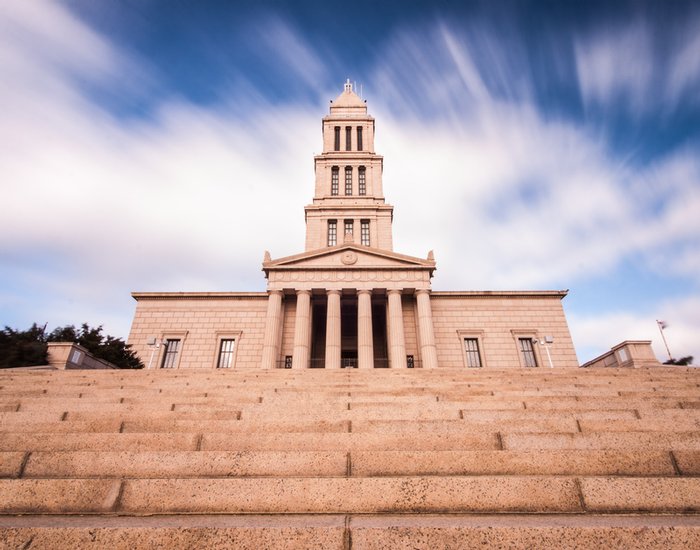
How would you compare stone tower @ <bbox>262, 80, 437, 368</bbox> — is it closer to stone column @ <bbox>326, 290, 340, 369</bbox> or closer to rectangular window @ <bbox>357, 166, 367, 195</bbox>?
stone column @ <bbox>326, 290, 340, 369</bbox>

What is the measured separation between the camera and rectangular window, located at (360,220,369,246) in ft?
106

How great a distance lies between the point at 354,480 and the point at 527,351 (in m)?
25.6

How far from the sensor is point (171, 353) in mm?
24984

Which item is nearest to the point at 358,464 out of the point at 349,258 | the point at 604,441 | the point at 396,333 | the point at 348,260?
the point at 604,441

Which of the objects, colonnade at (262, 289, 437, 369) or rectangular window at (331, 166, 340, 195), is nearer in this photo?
colonnade at (262, 289, 437, 369)

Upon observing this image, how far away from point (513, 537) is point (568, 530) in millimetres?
412

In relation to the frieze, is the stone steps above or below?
below

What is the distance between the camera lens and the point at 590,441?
4.29 metres

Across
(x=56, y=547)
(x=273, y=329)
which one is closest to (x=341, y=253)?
(x=273, y=329)

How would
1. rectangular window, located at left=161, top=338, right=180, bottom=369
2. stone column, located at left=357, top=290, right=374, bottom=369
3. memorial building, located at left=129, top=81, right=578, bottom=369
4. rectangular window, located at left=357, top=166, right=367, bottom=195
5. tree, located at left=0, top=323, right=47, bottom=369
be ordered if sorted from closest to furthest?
tree, located at left=0, top=323, right=47, bottom=369 < stone column, located at left=357, top=290, right=374, bottom=369 < memorial building, located at left=129, top=81, right=578, bottom=369 < rectangular window, located at left=161, top=338, right=180, bottom=369 < rectangular window, located at left=357, top=166, right=367, bottom=195

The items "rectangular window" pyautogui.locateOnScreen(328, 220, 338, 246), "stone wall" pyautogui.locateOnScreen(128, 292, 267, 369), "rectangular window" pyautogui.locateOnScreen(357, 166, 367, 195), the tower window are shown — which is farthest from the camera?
"rectangular window" pyautogui.locateOnScreen(357, 166, 367, 195)

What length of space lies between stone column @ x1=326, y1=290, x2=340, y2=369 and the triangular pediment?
7.13 ft

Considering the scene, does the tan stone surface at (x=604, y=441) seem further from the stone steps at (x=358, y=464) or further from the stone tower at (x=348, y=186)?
the stone tower at (x=348, y=186)

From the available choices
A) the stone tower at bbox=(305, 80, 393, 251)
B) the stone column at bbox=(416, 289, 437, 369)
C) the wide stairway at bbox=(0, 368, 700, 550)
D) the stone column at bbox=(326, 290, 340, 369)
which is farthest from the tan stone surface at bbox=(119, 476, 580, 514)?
the stone tower at bbox=(305, 80, 393, 251)
